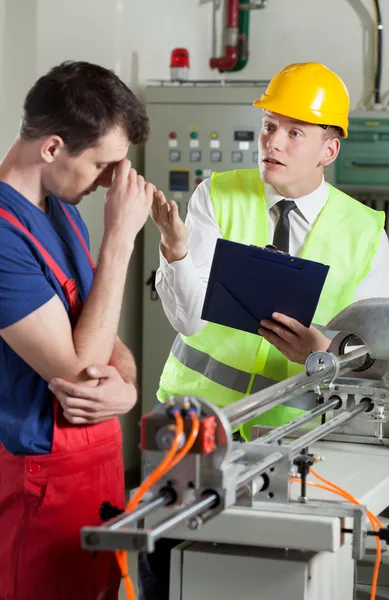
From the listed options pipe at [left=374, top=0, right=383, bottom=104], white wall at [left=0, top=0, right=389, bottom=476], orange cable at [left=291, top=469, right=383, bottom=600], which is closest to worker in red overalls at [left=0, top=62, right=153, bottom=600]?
orange cable at [left=291, top=469, right=383, bottom=600]

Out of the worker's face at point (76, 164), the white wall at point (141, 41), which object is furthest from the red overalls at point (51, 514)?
the white wall at point (141, 41)

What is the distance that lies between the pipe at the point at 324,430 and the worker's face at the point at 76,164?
23.2 inches

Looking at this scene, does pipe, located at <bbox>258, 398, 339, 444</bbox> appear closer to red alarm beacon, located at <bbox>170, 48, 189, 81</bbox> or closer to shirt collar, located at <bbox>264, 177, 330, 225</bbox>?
shirt collar, located at <bbox>264, 177, 330, 225</bbox>

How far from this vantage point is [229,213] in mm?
2578

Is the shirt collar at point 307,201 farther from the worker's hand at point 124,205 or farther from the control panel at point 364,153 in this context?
the control panel at point 364,153

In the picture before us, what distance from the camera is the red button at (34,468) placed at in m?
1.68

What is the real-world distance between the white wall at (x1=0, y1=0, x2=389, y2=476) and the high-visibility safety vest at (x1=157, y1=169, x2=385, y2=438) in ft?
4.67

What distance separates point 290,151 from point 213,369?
0.60 m

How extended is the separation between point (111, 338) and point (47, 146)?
1.16 ft

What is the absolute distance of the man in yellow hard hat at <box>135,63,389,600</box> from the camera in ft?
8.04

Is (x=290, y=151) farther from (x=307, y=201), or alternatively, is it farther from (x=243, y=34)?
(x=243, y=34)

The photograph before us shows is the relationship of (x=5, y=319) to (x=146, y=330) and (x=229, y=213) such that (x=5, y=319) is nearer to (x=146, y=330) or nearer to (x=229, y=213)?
(x=229, y=213)

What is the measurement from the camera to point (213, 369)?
2473mm

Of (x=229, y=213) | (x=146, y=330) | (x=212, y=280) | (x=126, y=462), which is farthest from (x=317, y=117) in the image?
(x=126, y=462)
